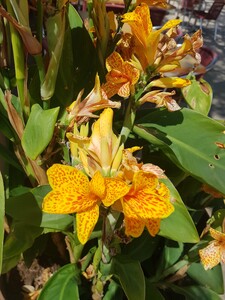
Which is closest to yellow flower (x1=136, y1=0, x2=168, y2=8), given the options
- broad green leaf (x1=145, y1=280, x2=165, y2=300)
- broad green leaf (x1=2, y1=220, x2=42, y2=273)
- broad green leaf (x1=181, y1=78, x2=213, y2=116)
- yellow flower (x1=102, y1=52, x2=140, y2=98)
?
yellow flower (x1=102, y1=52, x2=140, y2=98)

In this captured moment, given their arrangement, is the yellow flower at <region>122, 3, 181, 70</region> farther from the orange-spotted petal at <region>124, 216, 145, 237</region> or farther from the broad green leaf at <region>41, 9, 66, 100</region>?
the orange-spotted petal at <region>124, 216, 145, 237</region>

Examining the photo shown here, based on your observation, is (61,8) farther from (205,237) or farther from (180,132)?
(205,237)

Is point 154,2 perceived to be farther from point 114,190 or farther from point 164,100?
point 114,190

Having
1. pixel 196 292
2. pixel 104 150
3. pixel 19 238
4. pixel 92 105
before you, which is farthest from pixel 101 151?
pixel 196 292

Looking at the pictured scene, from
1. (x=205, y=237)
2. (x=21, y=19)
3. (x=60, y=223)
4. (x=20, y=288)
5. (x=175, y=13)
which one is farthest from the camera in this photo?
(x=175, y=13)

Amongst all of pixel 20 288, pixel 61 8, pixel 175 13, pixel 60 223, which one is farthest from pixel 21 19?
pixel 175 13

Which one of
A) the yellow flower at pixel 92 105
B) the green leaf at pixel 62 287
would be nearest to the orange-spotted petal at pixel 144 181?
the yellow flower at pixel 92 105
